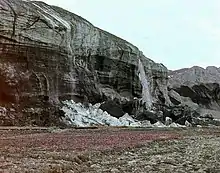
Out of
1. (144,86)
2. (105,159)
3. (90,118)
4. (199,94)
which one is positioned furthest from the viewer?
(199,94)

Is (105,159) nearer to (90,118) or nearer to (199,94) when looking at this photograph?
(90,118)

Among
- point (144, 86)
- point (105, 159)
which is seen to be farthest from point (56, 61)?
point (105, 159)

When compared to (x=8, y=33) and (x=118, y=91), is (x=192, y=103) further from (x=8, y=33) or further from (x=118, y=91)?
(x=8, y=33)

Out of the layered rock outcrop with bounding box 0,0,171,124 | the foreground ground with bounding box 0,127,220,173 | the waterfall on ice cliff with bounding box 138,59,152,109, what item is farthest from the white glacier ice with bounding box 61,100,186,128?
the foreground ground with bounding box 0,127,220,173

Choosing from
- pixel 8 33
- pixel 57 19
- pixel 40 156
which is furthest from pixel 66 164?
pixel 57 19

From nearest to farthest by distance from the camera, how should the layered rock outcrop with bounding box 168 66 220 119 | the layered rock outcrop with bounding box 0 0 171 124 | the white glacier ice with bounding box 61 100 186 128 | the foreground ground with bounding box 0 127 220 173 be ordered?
the foreground ground with bounding box 0 127 220 173 < the layered rock outcrop with bounding box 0 0 171 124 < the white glacier ice with bounding box 61 100 186 128 < the layered rock outcrop with bounding box 168 66 220 119

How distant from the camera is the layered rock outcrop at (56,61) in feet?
237

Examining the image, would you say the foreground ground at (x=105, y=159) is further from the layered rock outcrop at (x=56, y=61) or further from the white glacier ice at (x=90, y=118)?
the white glacier ice at (x=90, y=118)

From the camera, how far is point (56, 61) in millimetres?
81688

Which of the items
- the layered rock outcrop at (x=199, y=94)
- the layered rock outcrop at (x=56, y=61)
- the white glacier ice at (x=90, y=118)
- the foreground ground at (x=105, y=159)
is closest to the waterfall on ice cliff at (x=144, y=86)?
the layered rock outcrop at (x=56, y=61)

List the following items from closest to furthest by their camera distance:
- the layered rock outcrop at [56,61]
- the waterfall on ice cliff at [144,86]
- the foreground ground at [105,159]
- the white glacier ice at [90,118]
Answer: the foreground ground at [105,159]
the layered rock outcrop at [56,61]
the white glacier ice at [90,118]
the waterfall on ice cliff at [144,86]

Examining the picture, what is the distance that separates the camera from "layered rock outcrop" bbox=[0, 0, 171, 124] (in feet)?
237

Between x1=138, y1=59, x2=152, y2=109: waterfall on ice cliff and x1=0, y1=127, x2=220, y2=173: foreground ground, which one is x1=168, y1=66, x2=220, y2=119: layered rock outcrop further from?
x1=0, y1=127, x2=220, y2=173: foreground ground

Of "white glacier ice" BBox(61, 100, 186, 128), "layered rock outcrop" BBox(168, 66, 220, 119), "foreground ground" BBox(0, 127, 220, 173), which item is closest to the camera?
"foreground ground" BBox(0, 127, 220, 173)
